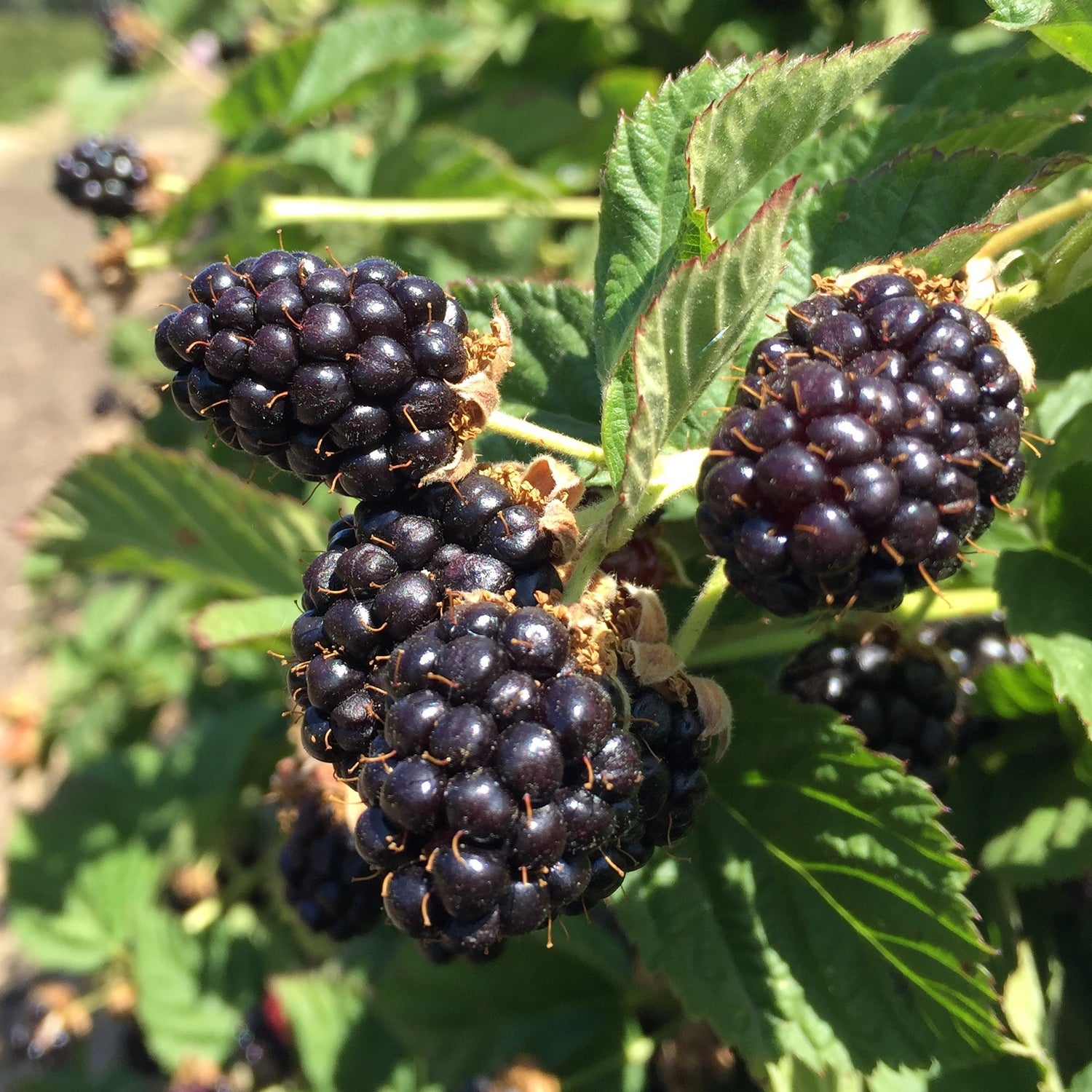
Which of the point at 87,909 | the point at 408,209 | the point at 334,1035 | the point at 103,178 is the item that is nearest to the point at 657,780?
the point at 408,209

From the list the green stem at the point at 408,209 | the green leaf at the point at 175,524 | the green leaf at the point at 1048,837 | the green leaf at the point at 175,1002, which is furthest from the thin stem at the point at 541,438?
the green leaf at the point at 175,1002

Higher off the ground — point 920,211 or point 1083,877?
point 920,211

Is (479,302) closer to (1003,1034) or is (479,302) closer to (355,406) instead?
(355,406)

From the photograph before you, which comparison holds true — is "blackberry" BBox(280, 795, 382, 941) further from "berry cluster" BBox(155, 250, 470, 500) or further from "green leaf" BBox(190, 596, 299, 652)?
"berry cluster" BBox(155, 250, 470, 500)

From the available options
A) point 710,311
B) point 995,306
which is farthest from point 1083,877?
point 710,311

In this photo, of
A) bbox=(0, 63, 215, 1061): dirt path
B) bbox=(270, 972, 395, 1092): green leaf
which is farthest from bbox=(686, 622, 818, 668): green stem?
bbox=(0, 63, 215, 1061): dirt path

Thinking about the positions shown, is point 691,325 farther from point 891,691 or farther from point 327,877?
point 327,877

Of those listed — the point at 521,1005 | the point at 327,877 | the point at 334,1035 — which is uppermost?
the point at 327,877
